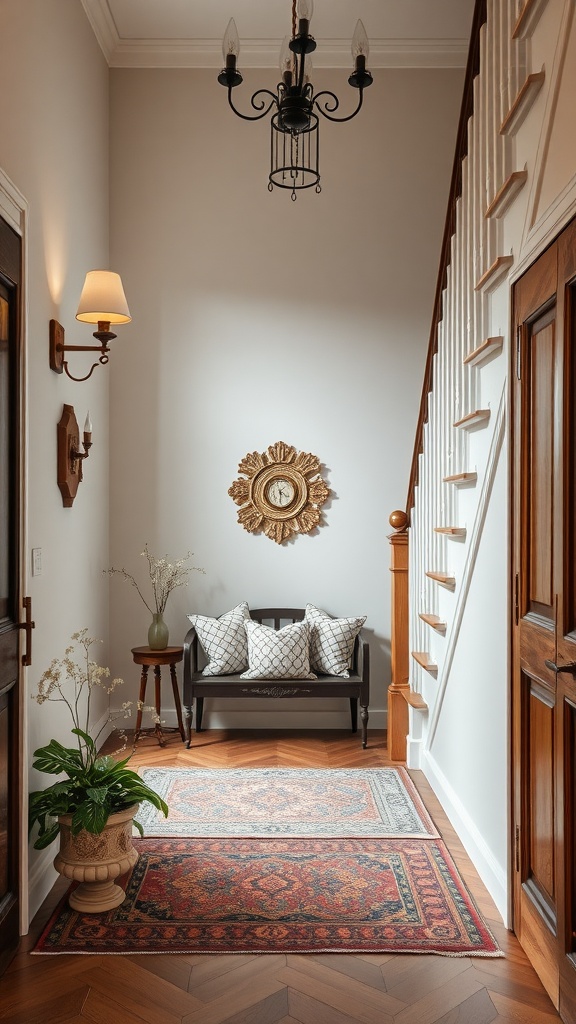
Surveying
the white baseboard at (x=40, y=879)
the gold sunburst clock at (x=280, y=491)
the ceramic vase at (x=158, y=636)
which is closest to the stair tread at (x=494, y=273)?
the gold sunburst clock at (x=280, y=491)

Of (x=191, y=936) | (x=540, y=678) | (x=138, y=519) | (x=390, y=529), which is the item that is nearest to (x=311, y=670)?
(x=390, y=529)

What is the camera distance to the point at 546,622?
96.7 inches

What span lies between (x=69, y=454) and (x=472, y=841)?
2.44 metres

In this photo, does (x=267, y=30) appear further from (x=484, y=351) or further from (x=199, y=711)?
(x=199, y=711)

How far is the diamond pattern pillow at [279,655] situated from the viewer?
197 inches

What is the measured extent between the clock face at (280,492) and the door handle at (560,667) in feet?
10.6

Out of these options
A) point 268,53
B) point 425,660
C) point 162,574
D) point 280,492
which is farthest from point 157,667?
point 268,53

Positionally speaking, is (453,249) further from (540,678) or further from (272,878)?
(272,878)

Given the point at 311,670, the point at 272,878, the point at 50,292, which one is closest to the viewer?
the point at 272,878

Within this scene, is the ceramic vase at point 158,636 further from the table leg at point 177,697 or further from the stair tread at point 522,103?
the stair tread at point 522,103

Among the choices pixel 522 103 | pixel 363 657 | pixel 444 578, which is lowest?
pixel 363 657

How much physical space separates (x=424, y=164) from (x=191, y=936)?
4.74 metres

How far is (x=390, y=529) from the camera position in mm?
5555

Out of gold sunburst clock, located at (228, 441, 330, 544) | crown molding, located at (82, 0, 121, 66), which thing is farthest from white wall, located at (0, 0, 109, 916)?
gold sunburst clock, located at (228, 441, 330, 544)
